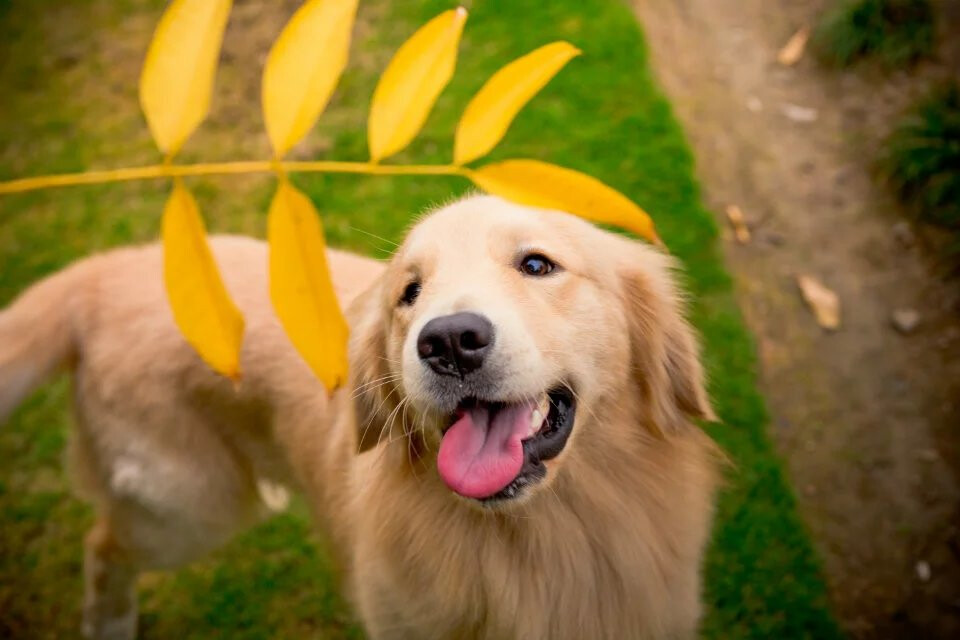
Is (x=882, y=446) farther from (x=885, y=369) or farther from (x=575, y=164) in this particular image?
(x=575, y=164)

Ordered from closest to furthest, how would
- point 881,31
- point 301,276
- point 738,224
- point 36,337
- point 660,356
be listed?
point 301,276, point 660,356, point 36,337, point 738,224, point 881,31

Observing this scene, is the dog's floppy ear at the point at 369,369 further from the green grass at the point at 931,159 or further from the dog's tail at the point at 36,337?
the green grass at the point at 931,159

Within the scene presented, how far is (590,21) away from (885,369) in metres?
3.02

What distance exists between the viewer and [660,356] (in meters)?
2.02

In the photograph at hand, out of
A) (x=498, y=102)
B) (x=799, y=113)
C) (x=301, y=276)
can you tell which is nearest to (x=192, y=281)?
(x=301, y=276)

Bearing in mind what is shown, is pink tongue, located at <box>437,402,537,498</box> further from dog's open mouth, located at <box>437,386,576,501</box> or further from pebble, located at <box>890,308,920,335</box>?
pebble, located at <box>890,308,920,335</box>

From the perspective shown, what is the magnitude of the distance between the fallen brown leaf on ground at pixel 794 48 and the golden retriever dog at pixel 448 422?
3281 millimetres

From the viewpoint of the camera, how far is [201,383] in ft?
7.66

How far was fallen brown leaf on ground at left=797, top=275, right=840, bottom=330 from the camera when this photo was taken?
3.76 m

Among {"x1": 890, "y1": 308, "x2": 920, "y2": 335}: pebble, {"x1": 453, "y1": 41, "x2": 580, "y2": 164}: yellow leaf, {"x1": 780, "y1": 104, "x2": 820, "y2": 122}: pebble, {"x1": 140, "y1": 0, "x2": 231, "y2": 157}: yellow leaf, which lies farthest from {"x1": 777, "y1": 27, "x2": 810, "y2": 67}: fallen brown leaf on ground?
{"x1": 140, "y1": 0, "x2": 231, "y2": 157}: yellow leaf

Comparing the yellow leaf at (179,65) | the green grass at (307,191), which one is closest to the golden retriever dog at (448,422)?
the green grass at (307,191)

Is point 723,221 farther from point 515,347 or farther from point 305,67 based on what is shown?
point 305,67

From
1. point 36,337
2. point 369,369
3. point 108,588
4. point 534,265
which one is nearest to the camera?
point 534,265

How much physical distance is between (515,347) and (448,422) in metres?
0.35
